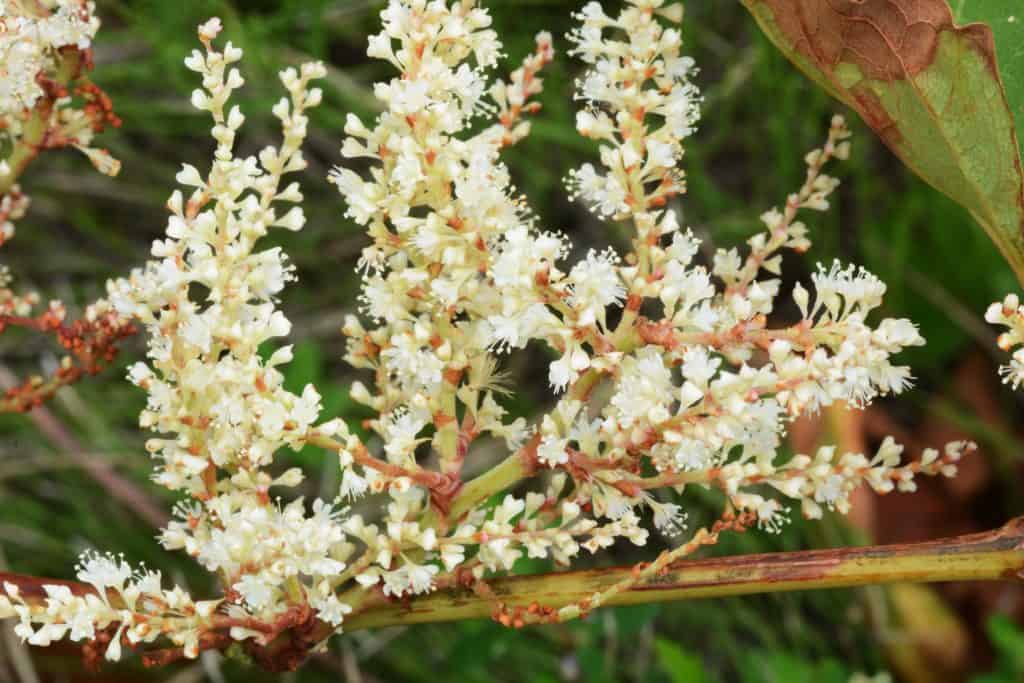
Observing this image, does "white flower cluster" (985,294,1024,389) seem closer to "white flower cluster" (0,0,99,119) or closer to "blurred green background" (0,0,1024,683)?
"white flower cluster" (0,0,99,119)

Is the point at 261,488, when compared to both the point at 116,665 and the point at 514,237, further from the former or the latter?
the point at 116,665

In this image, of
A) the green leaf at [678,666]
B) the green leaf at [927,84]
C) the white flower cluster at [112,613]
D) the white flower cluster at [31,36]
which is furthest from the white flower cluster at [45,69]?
the green leaf at [678,666]

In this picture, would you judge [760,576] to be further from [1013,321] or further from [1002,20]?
[1002,20]

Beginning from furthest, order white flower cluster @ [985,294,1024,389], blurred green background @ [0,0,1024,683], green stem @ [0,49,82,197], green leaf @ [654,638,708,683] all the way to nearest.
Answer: blurred green background @ [0,0,1024,683]
green leaf @ [654,638,708,683]
green stem @ [0,49,82,197]
white flower cluster @ [985,294,1024,389]

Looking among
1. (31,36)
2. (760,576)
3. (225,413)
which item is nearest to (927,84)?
(760,576)

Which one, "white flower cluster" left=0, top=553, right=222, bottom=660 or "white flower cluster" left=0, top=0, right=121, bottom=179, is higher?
"white flower cluster" left=0, top=0, right=121, bottom=179

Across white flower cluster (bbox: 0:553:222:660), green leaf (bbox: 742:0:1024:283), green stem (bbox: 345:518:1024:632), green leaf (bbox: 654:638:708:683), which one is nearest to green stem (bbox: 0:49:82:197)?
white flower cluster (bbox: 0:553:222:660)

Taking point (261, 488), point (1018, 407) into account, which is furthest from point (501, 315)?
point (1018, 407)
